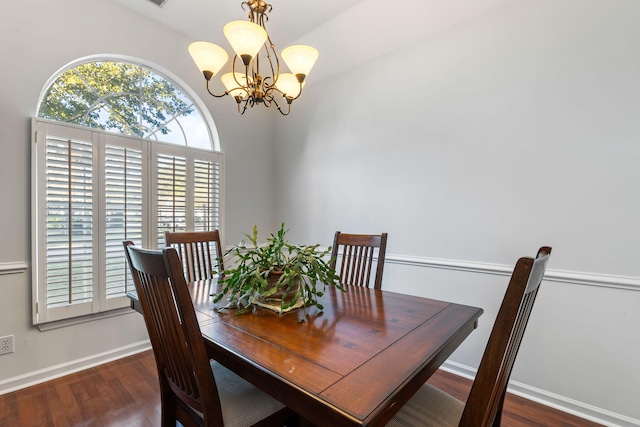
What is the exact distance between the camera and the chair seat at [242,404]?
3.50 ft

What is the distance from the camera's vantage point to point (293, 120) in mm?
3500

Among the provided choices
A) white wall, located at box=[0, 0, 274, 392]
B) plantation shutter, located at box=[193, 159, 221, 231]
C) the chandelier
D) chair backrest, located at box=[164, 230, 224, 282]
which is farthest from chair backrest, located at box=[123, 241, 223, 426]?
plantation shutter, located at box=[193, 159, 221, 231]

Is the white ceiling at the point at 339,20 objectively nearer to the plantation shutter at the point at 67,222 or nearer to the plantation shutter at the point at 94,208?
the plantation shutter at the point at 94,208

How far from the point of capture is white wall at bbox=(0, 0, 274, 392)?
1.97m

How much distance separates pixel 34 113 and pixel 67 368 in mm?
1867

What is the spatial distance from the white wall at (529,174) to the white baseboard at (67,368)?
7.42 feet

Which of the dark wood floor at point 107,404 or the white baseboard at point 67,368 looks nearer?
the dark wood floor at point 107,404

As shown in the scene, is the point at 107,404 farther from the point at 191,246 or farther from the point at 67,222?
the point at 67,222

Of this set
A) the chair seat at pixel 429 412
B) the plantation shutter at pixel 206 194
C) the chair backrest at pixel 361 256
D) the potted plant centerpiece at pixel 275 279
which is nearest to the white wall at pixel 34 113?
the plantation shutter at pixel 206 194

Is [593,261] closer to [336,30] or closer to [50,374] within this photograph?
[336,30]

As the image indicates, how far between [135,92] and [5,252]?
5.19 feet

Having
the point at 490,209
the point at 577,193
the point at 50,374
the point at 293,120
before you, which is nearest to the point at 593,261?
the point at 577,193

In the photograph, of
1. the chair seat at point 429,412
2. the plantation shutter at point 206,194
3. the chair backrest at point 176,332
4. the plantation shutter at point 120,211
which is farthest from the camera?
the plantation shutter at point 206,194

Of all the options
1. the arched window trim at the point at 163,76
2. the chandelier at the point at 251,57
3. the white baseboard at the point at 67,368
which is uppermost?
the arched window trim at the point at 163,76
